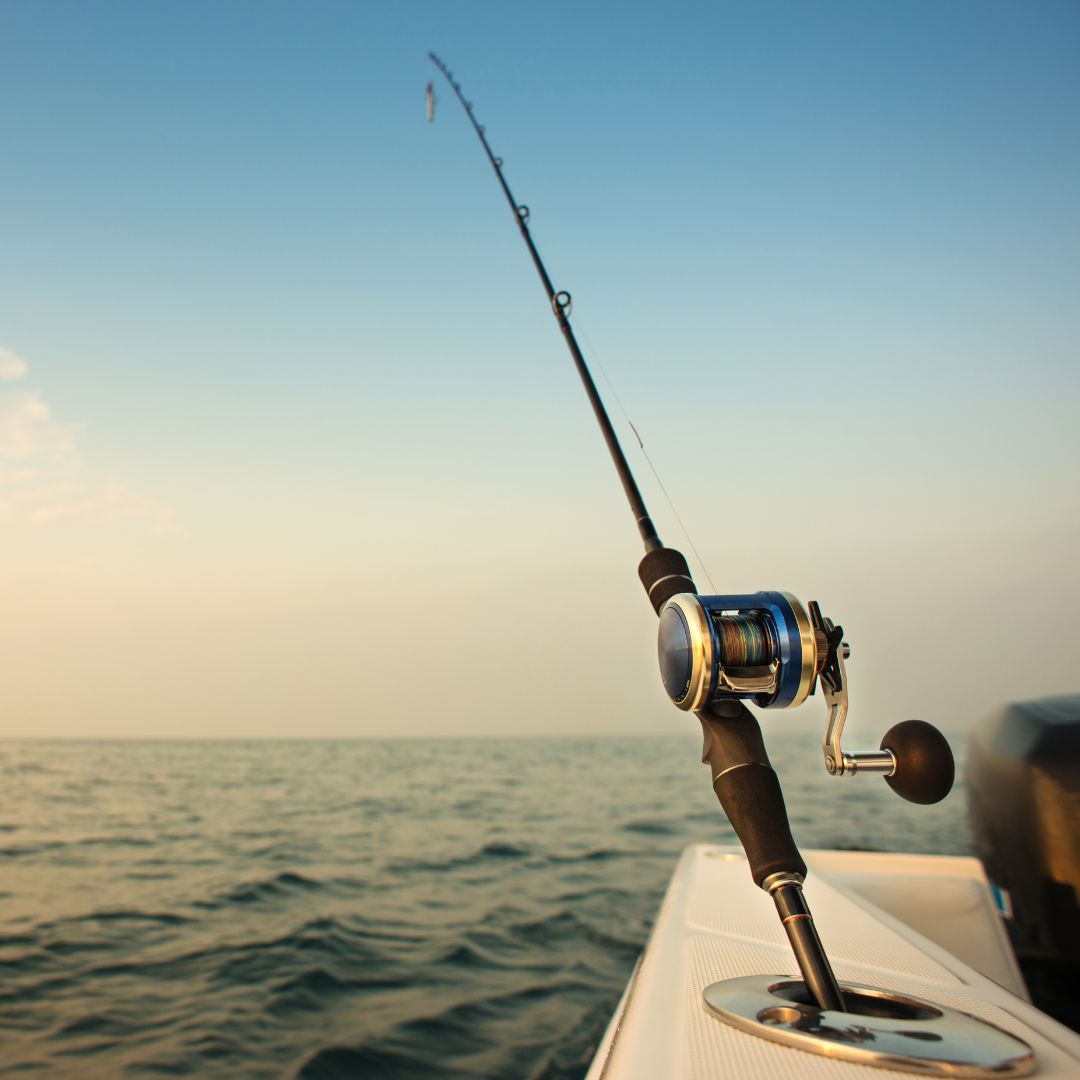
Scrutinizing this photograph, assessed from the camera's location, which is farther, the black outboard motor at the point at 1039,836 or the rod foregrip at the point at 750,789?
the black outboard motor at the point at 1039,836

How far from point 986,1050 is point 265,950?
13.9 ft

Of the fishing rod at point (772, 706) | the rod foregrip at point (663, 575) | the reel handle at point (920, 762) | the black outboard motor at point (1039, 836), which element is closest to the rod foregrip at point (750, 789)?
the fishing rod at point (772, 706)

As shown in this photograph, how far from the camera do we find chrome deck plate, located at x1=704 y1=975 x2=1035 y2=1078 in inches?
39.1

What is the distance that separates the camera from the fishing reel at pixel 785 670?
108cm

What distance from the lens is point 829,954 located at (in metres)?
1.73

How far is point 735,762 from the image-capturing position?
3.97ft

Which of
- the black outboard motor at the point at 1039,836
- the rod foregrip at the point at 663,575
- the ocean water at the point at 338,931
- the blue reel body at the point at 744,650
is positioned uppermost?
the rod foregrip at the point at 663,575

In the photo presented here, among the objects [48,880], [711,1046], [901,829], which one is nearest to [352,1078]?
[711,1046]

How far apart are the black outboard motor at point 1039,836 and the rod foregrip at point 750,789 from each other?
1.70m

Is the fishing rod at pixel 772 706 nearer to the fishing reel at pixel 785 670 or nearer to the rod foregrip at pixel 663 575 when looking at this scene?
the fishing reel at pixel 785 670

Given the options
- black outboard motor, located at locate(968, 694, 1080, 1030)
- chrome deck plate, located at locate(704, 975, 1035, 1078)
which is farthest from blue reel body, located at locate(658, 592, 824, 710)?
black outboard motor, located at locate(968, 694, 1080, 1030)

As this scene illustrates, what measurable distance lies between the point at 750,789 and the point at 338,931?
4399 mm

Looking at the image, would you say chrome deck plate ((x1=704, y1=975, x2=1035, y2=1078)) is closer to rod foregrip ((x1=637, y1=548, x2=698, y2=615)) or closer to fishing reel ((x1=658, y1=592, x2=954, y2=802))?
Result: fishing reel ((x1=658, y1=592, x2=954, y2=802))

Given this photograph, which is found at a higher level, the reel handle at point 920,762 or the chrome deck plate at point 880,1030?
the reel handle at point 920,762
